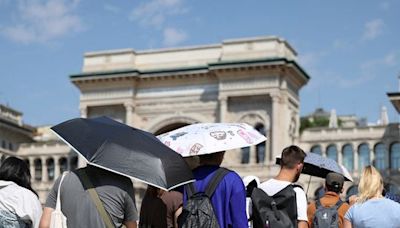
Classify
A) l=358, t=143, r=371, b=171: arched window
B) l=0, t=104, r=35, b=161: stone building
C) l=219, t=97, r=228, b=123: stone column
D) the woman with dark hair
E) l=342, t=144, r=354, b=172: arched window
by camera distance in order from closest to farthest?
the woman with dark hair
l=219, t=97, r=228, b=123: stone column
l=358, t=143, r=371, b=171: arched window
l=342, t=144, r=354, b=172: arched window
l=0, t=104, r=35, b=161: stone building

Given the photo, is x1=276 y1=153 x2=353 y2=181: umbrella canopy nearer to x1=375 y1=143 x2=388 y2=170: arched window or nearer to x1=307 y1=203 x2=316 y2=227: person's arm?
x1=307 y1=203 x2=316 y2=227: person's arm

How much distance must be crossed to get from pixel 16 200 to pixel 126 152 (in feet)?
3.94

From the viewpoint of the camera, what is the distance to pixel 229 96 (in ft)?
169

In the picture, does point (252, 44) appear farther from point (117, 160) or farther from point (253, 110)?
point (117, 160)

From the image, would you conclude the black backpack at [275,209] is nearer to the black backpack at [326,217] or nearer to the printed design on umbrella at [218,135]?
the printed design on umbrella at [218,135]

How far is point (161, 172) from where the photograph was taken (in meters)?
7.25

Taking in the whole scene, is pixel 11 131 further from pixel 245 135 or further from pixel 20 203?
pixel 20 203

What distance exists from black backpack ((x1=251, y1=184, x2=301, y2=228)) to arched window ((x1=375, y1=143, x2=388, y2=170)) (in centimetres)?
4578

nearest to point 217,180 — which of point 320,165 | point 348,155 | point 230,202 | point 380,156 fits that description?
point 230,202

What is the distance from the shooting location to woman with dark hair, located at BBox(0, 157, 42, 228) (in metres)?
7.61

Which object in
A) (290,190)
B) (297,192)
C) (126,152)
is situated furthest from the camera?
(297,192)

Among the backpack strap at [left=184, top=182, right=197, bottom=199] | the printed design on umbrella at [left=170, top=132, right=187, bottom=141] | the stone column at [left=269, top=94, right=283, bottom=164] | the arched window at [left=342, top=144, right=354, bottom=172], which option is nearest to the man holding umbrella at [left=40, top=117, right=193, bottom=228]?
the backpack strap at [left=184, top=182, right=197, bottom=199]

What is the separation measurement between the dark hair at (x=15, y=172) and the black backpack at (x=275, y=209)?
2.09m

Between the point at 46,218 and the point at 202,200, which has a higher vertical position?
the point at 202,200
